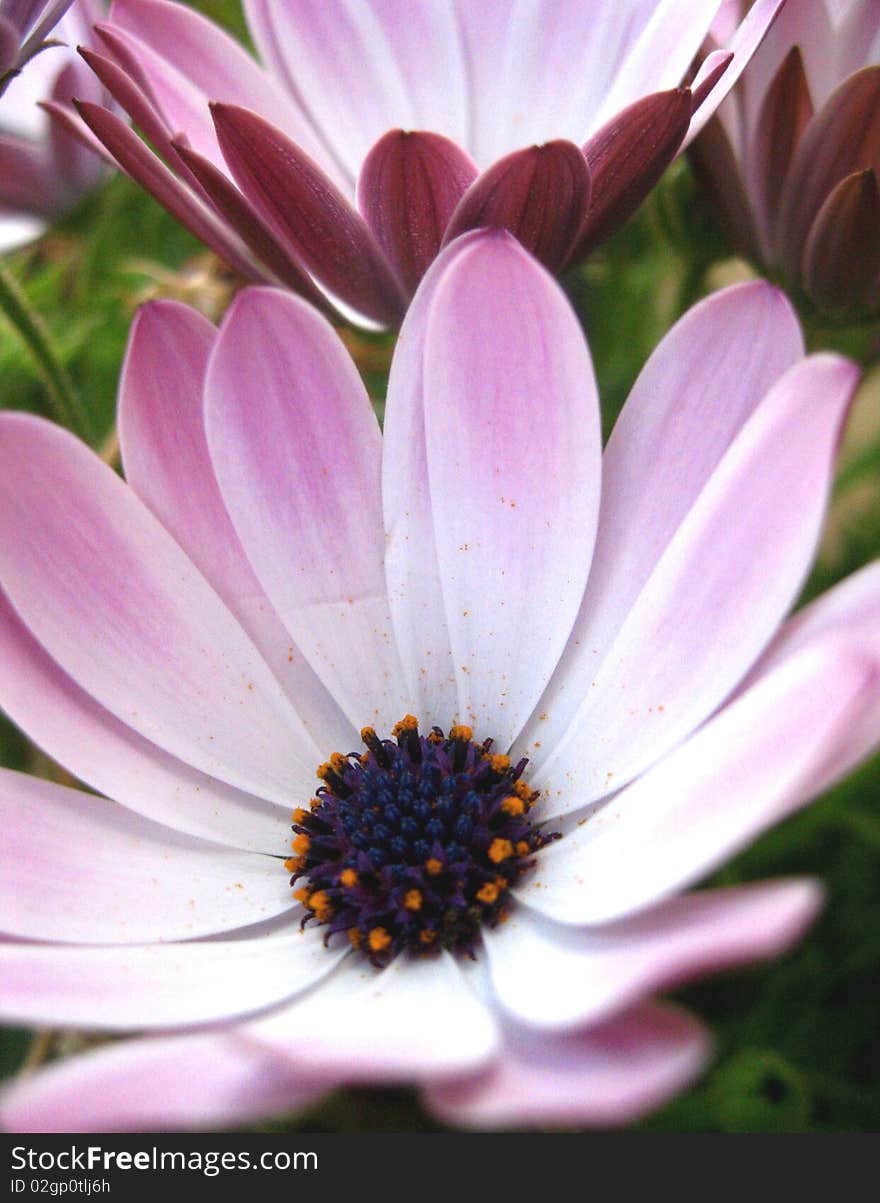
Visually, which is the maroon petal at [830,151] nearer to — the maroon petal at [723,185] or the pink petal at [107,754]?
the maroon petal at [723,185]

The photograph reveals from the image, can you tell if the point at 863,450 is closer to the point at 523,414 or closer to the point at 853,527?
the point at 853,527

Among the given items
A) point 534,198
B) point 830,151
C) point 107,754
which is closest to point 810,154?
point 830,151

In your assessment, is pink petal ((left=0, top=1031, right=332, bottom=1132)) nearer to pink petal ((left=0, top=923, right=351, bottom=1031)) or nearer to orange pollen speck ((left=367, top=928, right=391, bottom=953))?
pink petal ((left=0, top=923, right=351, bottom=1031))

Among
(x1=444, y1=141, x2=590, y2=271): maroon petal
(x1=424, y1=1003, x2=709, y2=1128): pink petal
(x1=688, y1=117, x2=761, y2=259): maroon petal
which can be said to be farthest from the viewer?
(x1=688, y1=117, x2=761, y2=259): maroon petal

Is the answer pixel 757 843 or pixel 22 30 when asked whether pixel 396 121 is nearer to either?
pixel 22 30

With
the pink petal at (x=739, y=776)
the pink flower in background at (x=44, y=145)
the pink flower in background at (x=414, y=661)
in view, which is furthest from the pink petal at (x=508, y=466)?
the pink flower in background at (x=44, y=145)

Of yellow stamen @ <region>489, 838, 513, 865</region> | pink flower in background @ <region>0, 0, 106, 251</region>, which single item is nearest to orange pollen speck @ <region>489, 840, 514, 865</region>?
yellow stamen @ <region>489, 838, 513, 865</region>
